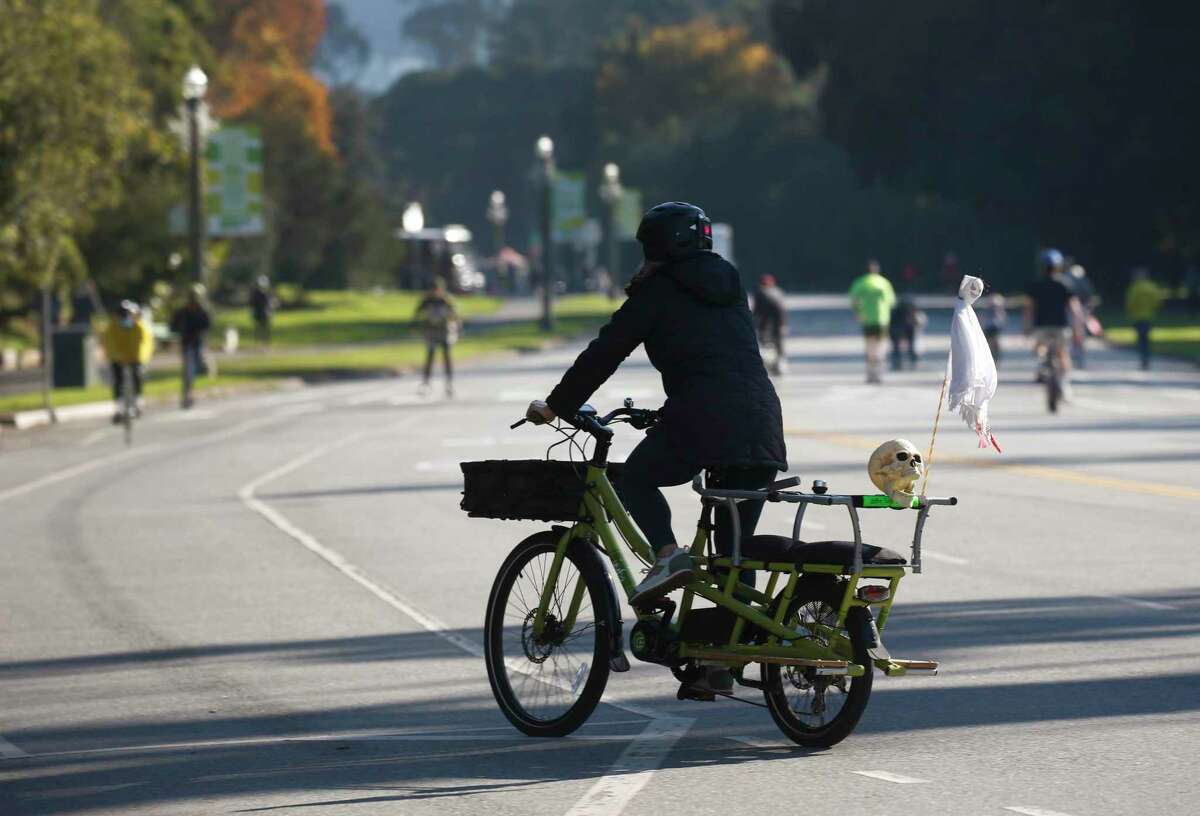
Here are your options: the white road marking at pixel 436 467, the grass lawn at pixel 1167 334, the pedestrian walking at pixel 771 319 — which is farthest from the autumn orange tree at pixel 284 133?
the white road marking at pixel 436 467

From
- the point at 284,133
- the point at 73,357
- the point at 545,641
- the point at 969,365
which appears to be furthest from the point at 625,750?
the point at 284,133

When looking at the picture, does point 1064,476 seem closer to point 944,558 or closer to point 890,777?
point 944,558

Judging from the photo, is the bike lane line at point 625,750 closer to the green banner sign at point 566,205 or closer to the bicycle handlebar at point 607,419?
the bicycle handlebar at point 607,419

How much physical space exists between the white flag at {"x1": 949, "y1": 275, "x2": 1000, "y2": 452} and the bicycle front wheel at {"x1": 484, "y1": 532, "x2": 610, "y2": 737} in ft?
4.80

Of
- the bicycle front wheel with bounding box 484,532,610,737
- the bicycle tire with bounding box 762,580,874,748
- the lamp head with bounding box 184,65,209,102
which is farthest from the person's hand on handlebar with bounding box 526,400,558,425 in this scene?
the lamp head with bounding box 184,65,209,102

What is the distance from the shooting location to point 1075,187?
67.9 m

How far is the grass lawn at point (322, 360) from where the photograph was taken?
120ft

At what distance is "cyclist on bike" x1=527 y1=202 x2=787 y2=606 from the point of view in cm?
808

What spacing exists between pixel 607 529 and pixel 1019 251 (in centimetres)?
7629

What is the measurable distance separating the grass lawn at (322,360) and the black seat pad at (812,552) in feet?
82.7

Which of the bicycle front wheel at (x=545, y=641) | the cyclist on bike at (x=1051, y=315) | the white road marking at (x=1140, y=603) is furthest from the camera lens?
the cyclist on bike at (x=1051, y=315)

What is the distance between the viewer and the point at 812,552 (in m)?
7.81

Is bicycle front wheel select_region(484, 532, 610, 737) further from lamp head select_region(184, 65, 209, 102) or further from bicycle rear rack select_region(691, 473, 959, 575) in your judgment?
lamp head select_region(184, 65, 209, 102)

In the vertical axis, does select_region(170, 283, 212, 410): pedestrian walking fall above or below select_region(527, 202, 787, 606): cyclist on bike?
below
